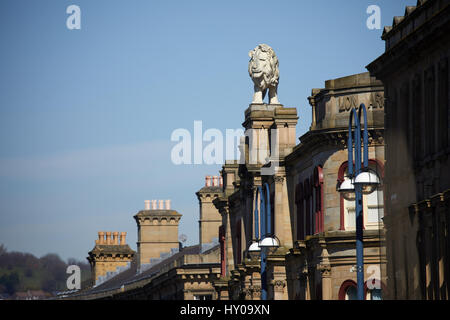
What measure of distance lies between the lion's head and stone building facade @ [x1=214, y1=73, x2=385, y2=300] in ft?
4.44

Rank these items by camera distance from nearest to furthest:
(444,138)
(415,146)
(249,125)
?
1. (444,138)
2. (415,146)
3. (249,125)

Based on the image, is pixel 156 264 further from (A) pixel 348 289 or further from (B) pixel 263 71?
(A) pixel 348 289

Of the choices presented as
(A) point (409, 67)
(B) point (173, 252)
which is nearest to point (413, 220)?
(A) point (409, 67)

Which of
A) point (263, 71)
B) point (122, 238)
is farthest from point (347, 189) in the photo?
point (122, 238)

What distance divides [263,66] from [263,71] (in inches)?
11.8

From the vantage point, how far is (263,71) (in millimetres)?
72062

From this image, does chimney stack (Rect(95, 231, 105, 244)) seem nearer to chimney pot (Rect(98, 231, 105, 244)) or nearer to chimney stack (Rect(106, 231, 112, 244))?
chimney pot (Rect(98, 231, 105, 244))

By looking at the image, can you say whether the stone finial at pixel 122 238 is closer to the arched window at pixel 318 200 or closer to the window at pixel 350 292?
the arched window at pixel 318 200

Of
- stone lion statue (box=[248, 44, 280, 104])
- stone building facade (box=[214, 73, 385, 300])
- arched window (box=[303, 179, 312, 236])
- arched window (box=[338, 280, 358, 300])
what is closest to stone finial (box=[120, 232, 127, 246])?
stone building facade (box=[214, 73, 385, 300])

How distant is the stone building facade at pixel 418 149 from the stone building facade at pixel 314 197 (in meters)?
3.60

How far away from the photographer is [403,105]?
135 ft

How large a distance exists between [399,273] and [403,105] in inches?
199

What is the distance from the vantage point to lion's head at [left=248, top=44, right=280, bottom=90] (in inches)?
2835
